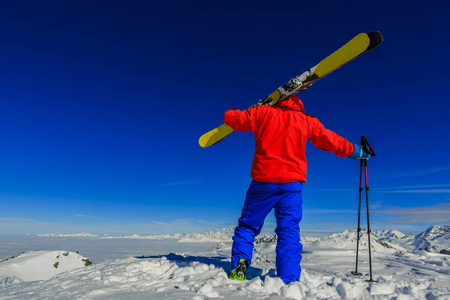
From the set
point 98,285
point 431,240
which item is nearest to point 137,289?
point 98,285

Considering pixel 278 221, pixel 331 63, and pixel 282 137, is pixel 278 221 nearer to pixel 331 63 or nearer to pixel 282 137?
pixel 282 137

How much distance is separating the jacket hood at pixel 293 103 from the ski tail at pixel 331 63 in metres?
0.27

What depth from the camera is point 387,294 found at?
2.81m

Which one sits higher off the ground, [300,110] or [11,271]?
[300,110]

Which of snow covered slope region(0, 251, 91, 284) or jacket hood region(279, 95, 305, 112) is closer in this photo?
jacket hood region(279, 95, 305, 112)

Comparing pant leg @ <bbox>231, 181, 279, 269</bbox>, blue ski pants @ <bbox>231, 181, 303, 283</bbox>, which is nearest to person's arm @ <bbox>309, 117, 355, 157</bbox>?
blue ski pants @ <bbox>231, 181, 303, 283</bbox>

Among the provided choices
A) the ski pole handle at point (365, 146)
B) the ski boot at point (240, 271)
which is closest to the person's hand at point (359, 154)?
the ski pole handle at point (365, 146)

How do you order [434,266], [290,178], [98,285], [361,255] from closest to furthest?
[98,285] < [290,178] < [434,266] < [361,255]

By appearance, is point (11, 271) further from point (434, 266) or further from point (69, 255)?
point (434, 266)

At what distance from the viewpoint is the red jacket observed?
397cm

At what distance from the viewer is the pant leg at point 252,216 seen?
392 centimetres

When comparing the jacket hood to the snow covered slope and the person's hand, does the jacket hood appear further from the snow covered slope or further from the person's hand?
the snow covered slope

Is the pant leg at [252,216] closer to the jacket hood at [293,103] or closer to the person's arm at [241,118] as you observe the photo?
the person's arm at [241,118]

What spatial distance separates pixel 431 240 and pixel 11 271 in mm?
193379
